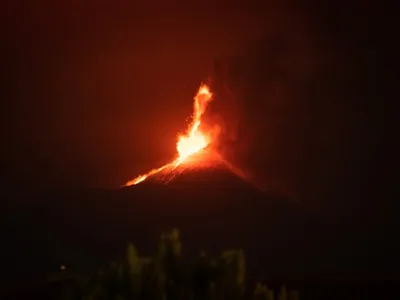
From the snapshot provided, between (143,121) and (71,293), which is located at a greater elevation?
(143,121)

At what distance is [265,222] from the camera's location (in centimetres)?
423

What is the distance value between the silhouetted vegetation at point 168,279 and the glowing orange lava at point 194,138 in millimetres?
2011

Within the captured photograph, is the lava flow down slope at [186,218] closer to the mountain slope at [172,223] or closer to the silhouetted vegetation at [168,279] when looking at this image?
the mountain slope at [172,223]

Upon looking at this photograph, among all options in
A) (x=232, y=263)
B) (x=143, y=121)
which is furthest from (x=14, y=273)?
(x=232, y=263)

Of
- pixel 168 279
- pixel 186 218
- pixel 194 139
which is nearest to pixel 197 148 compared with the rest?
pixel 194 139

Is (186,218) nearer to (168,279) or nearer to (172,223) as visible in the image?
(172,223)

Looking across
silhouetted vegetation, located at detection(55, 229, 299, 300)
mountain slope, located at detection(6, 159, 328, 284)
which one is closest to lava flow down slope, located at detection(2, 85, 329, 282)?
mountain slope, located at detection(6, 159, 328, 284)

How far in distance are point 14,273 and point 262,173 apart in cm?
136

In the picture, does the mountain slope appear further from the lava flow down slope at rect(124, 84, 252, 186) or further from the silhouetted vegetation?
the silhouetted vegetation

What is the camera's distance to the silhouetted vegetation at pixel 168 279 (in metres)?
2.11

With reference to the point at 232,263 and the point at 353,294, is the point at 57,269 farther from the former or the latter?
the point at 232,263

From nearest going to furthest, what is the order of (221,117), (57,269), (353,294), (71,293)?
(71,293) < (353,294) < (57,269) < (221,117)

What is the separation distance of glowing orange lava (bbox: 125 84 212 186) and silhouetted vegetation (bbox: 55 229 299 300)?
201 centimetres

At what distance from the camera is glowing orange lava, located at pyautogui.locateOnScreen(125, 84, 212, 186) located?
14.0 feet
